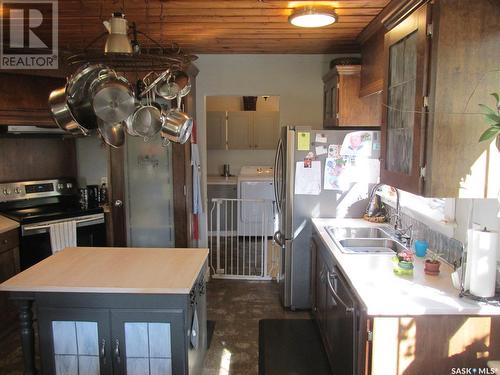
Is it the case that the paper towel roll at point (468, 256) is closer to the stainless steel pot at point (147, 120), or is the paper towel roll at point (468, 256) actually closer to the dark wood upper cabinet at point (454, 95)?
the dark wood upper cabinet at point (454, 95)

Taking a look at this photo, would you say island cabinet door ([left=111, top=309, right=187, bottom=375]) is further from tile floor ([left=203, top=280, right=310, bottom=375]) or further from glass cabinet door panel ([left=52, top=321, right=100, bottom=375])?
tile floor ([left=203, top=280, right=310, bottom=375])

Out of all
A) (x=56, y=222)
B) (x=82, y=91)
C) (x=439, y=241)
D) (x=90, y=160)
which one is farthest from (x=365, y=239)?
(x=90, y=160)

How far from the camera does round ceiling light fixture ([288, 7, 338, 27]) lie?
8.14ft

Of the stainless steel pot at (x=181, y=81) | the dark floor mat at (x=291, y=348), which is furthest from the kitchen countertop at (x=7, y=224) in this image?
the dark floor mat at (x=291, y=348)

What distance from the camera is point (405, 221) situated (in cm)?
285

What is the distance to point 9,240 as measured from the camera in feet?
10.1

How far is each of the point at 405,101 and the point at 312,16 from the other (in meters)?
0.93

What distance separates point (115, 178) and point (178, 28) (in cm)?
147

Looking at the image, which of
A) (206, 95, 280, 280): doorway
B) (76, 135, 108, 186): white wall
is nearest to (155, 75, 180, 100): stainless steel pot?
(76, 135, 108, 186): white wall

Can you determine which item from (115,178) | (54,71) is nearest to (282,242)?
(115,178)

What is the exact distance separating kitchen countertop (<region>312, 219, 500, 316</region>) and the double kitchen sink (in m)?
0.31

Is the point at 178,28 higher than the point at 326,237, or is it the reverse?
the point at 178,28

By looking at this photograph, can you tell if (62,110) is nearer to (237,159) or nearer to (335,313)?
(335,313)

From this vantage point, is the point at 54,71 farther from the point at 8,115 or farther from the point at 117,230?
the point at 117,230
